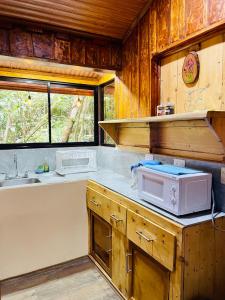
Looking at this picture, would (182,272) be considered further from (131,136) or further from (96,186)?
(131,136)

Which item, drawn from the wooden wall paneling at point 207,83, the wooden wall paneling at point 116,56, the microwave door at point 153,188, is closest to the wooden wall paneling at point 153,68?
the wooden wall paneling at point 207,83

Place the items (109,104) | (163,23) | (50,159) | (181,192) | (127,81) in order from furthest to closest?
1. (109,104)
2. (50,159)
3. (127,81)
4. (163,23)
5. (181,192)

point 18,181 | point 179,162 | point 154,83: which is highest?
point 154,83

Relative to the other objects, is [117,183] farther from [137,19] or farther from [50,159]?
[137,19]

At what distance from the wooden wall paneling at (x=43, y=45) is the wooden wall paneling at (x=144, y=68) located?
0.90m

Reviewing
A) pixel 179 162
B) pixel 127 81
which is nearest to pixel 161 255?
pixel 179 162

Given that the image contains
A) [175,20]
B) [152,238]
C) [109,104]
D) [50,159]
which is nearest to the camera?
[152,238]

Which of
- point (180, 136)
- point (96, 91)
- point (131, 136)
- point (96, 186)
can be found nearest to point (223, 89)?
point (180, 136)

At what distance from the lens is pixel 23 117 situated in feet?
10.2

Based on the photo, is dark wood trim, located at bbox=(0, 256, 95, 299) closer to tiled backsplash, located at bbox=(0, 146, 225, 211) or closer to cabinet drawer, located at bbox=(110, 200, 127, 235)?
cabinet drawer, located at bbox=(110, 200, 127, 235)

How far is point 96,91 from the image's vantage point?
3.52 m

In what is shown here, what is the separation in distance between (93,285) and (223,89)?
7.02 feet

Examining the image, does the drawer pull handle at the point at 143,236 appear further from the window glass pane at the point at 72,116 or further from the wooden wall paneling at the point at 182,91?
the window glass pane at the point at 72,116

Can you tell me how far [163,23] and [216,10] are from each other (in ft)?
1.79
